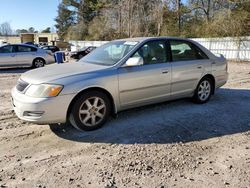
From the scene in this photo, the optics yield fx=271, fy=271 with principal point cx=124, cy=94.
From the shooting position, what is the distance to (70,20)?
60.9m

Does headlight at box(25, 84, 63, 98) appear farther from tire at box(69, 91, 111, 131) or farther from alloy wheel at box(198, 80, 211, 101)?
alloy wheel at box(198, 80, 211, 101)

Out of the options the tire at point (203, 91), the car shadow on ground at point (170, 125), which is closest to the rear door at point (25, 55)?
the car shadow on ground at point (170, 125)

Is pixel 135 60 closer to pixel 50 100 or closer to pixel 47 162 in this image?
pixel 50 100

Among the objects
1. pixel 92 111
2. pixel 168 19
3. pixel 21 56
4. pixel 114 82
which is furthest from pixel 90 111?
pixel 168 19

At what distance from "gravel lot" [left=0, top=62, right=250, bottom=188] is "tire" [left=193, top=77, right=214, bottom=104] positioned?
48 centimetres

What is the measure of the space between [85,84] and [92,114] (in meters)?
0.52

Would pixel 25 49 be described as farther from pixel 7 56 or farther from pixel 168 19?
pixel 168 19

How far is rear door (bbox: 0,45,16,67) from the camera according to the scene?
42.8ft

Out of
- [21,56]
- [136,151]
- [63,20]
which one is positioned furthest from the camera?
[63,20]

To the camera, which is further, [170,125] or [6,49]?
[6,49]

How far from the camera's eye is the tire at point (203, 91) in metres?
5.93

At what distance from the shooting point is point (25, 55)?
13.4 meters

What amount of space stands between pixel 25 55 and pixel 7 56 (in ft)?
2.71

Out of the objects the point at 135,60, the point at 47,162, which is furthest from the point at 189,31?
the point at 47,162
